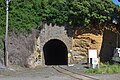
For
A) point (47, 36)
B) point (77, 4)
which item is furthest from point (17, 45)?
point (77, 4)

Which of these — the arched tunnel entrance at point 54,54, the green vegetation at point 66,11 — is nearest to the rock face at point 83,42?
the green vegetation at point 66,11

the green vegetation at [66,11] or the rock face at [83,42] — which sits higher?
the green vegetation at [66,11]

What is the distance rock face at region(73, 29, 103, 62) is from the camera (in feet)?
109

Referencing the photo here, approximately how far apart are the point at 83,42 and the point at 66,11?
3.59m

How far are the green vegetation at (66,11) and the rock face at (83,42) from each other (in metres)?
1.04

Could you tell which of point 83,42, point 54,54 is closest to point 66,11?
point 83,42

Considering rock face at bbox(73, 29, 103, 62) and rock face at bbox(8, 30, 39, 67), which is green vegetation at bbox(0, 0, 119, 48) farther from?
rock face at bbox(8, 30, 39, 67)

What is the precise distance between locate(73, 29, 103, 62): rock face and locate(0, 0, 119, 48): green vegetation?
1037 mm

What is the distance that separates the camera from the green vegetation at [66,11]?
30.7 meters

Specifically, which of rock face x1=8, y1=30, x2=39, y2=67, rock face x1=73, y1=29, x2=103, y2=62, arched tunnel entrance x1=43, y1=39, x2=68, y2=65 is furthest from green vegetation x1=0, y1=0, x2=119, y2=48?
arched tunnel entrance x1=43, y1=39, x2=68, y2=65

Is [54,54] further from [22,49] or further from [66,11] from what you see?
[22,49]

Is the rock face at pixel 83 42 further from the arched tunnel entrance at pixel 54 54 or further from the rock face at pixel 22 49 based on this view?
the arched tunnel entrance at pixel 54 54

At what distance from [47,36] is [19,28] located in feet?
14.3

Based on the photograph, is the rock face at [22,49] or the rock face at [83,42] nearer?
the rock face at [22,49]
